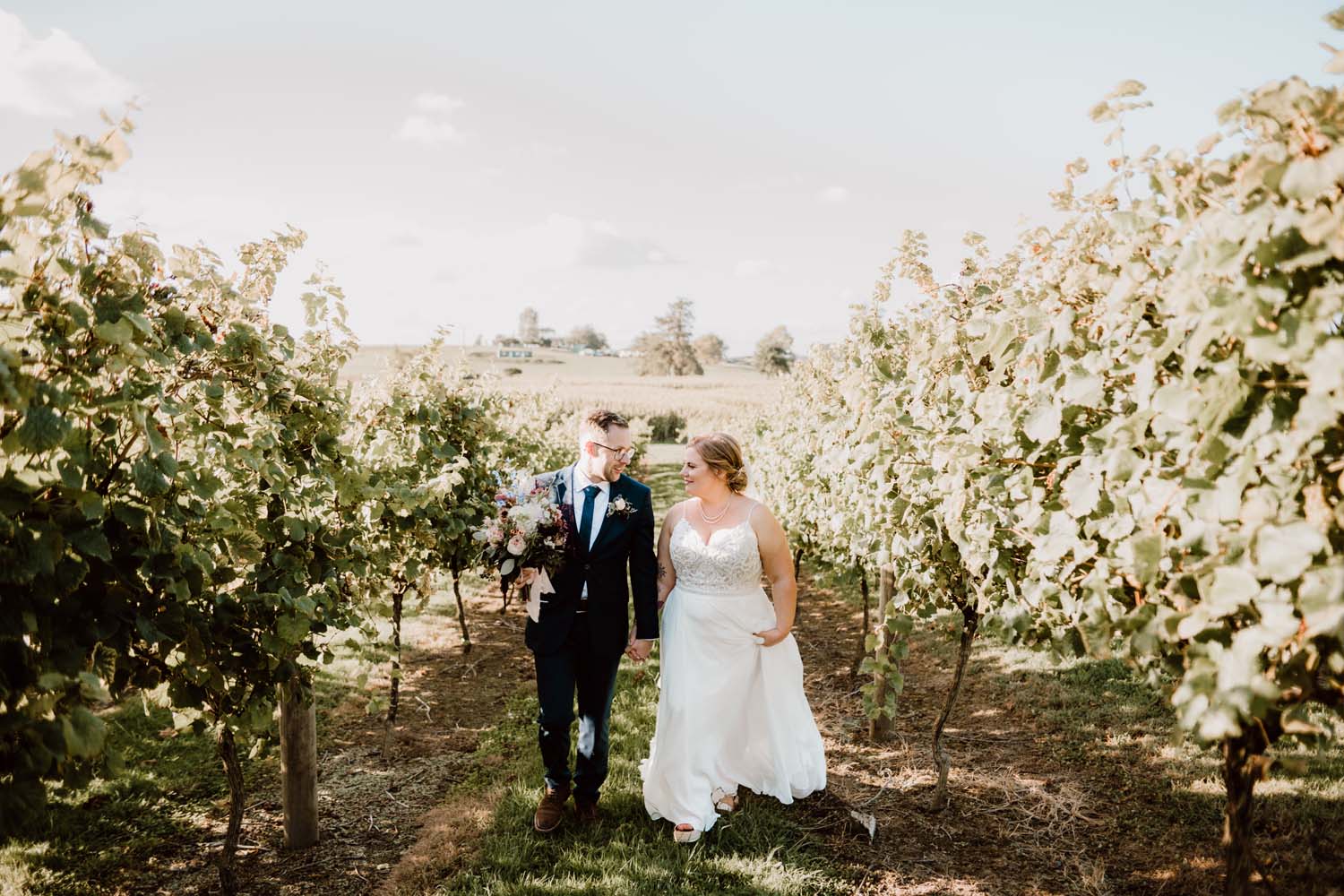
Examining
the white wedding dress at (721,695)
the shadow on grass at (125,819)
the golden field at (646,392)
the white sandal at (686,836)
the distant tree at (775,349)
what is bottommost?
the shadow on grass at (125,819)

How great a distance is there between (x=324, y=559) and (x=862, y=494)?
347 cm

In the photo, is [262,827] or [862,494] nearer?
[262,827]

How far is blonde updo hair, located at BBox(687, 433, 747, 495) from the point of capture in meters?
4.34

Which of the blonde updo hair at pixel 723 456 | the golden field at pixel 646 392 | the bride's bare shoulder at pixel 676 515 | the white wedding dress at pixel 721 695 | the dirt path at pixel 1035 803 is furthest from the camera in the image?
the golden field at pixel 646 392

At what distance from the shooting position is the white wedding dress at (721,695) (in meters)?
4.23

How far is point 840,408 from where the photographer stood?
282 inches

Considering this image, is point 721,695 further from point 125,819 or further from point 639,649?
point 125,819

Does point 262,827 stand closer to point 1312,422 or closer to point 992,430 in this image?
point 992,430

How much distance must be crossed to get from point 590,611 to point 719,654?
0.84 metres

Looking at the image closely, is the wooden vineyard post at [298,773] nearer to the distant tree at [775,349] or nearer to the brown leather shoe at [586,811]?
the brown leather shoe at [586,811]

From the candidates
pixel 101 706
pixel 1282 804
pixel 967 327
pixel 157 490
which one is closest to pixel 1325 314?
pixel 967 327

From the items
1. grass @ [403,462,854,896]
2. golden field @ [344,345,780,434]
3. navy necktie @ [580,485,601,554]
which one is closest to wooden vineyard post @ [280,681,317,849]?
grass @ [403,462,854,896]

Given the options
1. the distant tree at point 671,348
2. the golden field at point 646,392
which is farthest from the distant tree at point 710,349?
the golden field at point 646,392

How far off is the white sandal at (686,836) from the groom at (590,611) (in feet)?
1.79
